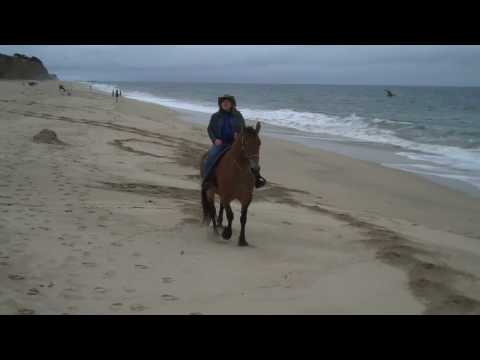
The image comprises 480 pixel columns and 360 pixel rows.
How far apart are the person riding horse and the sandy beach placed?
132 centimetres

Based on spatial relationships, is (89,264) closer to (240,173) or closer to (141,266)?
(141,266)

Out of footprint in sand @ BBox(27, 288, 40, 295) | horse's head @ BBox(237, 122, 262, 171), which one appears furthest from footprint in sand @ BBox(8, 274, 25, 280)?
horse's head @ BBox(237, 122, 262, 171)

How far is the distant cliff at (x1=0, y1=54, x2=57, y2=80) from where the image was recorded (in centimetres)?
7438

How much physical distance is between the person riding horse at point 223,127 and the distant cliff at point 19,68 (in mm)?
77684

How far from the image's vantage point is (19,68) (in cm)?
7931

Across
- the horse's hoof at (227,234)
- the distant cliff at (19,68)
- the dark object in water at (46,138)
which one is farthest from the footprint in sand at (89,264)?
the distant cliff at (19,68)

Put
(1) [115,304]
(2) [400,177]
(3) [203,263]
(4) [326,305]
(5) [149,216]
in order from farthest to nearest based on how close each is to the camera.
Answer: (2) [400,177] < (5) [149,216] < (3) [203,263] < (4) [326,305] < (1) [115,304]

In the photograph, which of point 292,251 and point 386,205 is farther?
point 386,205

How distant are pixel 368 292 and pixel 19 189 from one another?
6630mm

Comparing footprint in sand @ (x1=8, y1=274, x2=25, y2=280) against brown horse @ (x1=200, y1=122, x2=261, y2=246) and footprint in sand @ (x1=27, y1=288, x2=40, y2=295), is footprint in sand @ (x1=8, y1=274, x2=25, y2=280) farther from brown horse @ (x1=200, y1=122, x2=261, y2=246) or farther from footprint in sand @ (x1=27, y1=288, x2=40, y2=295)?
brown horse @ (x1=200, y1=122, x2=261, y2=246)

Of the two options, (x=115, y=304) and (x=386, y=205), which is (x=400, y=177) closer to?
(x=386, y=205)

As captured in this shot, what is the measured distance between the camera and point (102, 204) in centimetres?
800
